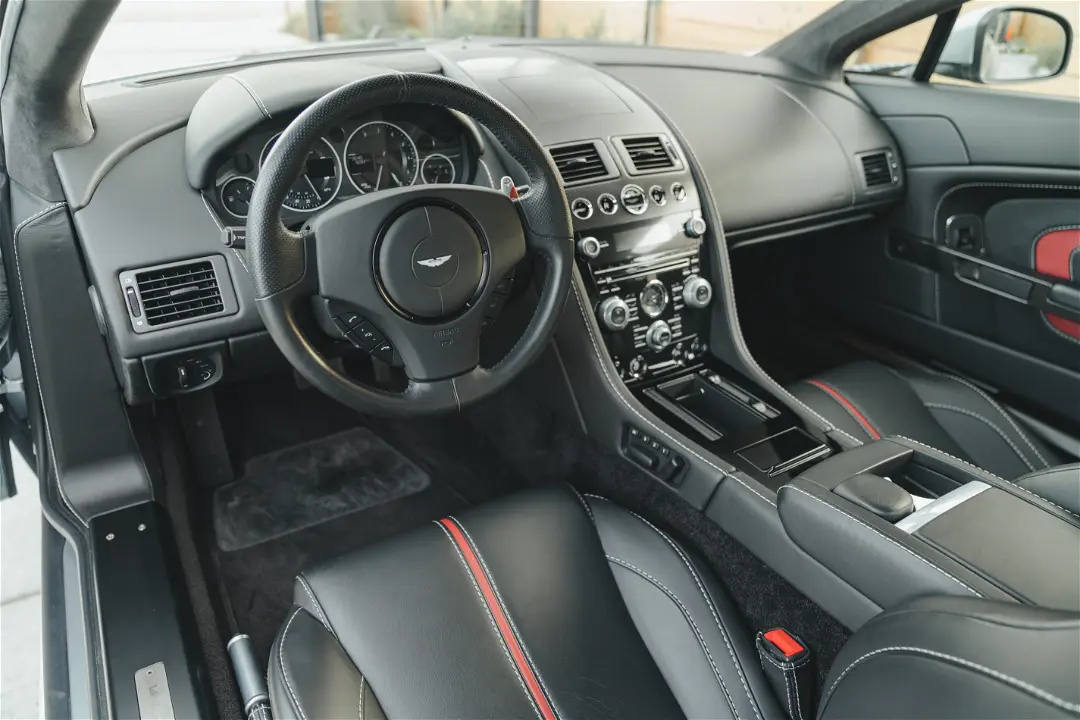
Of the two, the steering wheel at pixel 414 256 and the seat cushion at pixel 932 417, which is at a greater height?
the steering wheel at pixel 414 256

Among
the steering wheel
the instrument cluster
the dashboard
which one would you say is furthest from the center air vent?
the steering wheel

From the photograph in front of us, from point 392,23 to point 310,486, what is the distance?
1847 millimetres

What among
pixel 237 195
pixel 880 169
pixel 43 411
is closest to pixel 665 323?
pixel 237 195

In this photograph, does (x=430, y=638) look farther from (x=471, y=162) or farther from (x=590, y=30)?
(x=590, y=30)

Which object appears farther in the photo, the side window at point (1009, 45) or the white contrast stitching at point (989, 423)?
the side window at point (1009, 45)

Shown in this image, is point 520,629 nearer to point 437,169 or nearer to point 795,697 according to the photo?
point 795,697

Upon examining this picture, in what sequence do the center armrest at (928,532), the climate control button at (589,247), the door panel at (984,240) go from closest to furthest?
1. the center armrest at (928,532)
2. the climate control button at (589,247)
3. the door panel at (984,240)

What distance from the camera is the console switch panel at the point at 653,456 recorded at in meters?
1.52

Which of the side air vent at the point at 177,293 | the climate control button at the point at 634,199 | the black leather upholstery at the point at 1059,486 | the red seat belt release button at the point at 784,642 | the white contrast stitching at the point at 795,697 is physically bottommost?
the white contrast stitching at the point at 795,697

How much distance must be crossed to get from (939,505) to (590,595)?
558 mm

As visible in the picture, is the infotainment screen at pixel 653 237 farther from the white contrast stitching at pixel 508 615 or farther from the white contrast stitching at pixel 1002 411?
the white contrast stitching at pixel 1002 411

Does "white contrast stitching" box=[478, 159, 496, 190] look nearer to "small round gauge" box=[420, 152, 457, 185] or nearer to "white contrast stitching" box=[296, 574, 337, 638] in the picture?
"small round gauge" box=[420, 152, 457, 185]

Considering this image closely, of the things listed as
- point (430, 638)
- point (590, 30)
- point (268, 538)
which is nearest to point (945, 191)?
point (430, 638)

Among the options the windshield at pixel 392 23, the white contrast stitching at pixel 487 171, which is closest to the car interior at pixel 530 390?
the white contrast stitching at pixel 487 171
